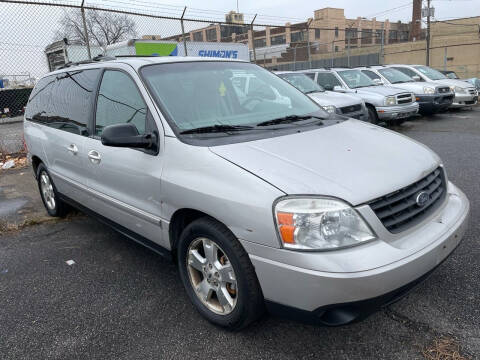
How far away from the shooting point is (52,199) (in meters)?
4.87

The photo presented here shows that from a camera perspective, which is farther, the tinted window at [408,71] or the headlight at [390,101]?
the tinted window at [408,71]

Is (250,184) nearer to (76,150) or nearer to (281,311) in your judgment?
(281,311)

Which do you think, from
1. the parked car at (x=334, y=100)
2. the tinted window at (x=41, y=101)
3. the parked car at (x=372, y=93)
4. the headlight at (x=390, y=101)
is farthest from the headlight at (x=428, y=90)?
the tinted window at (x=41, y=101)

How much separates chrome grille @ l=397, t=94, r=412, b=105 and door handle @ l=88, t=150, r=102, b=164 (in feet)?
28.6

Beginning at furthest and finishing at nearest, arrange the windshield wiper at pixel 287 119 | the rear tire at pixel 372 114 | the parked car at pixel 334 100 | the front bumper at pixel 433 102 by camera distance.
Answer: the front bumper at pixel 433 102
the rear tire at pixel 372 114
the parked car at pixel 334 100
the windshield wiper at pixel 287 119

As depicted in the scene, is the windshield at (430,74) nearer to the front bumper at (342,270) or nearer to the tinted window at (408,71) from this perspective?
the tinted window at (408,71)

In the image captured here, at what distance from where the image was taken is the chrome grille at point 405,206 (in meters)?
2.11

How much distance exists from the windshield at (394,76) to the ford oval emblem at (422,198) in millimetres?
10651

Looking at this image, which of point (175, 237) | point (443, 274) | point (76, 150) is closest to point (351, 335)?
point (443, 274)

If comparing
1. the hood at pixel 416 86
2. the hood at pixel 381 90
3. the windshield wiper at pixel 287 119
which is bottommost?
the hood at pixel 416 86

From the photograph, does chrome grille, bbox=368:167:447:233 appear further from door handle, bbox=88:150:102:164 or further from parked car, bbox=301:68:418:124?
parked car, bbox=301:68:418:124

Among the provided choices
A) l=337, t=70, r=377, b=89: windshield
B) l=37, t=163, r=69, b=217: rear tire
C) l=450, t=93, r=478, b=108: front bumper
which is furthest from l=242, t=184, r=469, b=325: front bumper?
l=450, t=93, r=478, b=108: front bumper

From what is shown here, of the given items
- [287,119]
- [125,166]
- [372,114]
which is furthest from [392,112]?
[125,166]

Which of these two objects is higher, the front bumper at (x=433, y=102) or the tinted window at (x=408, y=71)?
the tinted window at (x=408, y=71)
